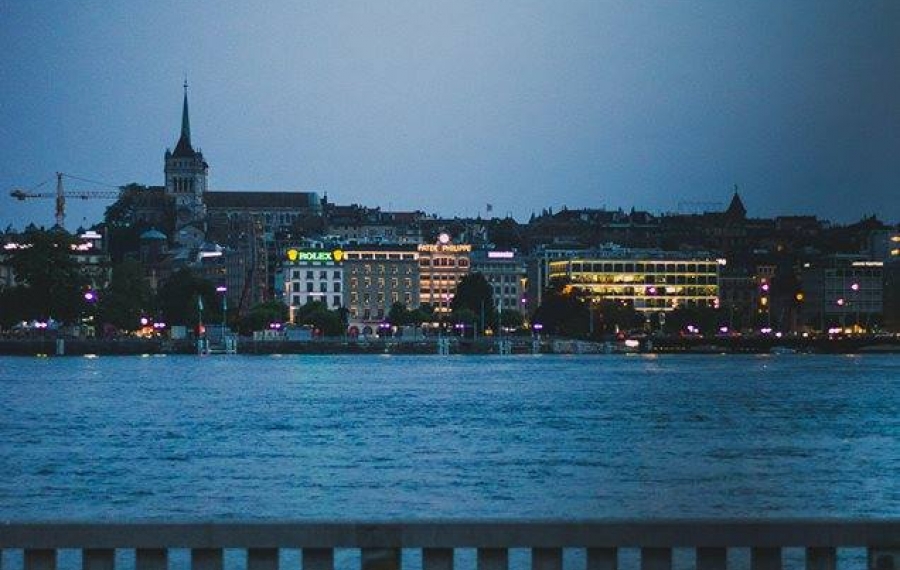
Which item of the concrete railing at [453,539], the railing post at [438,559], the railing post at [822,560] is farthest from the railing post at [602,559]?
the railing post at [822,560]

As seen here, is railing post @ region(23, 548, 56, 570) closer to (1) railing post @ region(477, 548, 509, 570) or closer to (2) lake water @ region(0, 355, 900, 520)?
(1) railing post @ region(477, 548, 509, 570)

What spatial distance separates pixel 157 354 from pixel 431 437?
14308 cm

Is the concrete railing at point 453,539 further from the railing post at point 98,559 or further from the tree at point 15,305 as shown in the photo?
the tree at point 15,305

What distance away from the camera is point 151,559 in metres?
9.29

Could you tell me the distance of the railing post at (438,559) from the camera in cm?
909

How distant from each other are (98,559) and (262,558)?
2.71 feet

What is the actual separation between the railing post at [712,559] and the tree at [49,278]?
568 ft

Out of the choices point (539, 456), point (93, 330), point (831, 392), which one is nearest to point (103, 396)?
point (831, 392)

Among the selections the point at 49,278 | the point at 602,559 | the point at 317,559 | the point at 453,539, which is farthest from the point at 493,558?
the point at 49,278

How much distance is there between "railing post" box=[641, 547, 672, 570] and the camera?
29.8 ft

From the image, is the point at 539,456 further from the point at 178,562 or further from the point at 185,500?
the point at 178,562

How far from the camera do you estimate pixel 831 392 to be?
278 feet

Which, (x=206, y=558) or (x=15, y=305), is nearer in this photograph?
(x=206, y=558)

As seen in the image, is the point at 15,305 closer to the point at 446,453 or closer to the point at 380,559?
the point at 446,453
